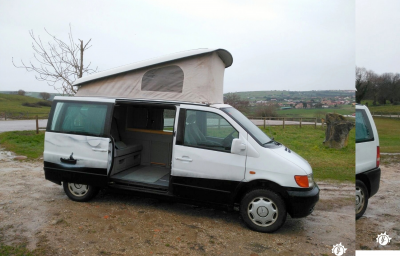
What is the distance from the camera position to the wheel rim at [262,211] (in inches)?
178

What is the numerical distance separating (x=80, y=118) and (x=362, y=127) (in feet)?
15.3

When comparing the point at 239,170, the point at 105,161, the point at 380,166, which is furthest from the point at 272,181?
the point at 105,161

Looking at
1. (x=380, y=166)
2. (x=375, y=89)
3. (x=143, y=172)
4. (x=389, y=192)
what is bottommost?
(x=143, y=172)

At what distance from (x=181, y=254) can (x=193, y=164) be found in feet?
4.64

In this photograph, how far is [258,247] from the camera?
410 cm

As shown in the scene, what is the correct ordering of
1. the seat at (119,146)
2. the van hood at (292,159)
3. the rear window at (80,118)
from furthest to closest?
the seat at (119,146) < the rear window at (80,118) < the van hood at (292,159)

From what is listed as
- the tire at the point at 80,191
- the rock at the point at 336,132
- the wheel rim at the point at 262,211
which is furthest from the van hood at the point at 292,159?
the rock at the point at 336,132

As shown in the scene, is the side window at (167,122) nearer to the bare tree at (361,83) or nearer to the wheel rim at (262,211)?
the wheel rim at (262,211)

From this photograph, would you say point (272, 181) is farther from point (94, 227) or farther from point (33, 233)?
point (33, 233)

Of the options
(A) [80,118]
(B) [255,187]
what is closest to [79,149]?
(A) [80,118]

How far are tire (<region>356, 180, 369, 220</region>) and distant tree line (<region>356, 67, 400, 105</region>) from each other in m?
0.64

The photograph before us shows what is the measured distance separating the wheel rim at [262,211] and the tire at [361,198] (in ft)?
5.59

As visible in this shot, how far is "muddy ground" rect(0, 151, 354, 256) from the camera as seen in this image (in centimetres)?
398

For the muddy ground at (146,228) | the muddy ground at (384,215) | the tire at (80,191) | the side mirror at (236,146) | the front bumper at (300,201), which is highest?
the side mirror at (236,146)
